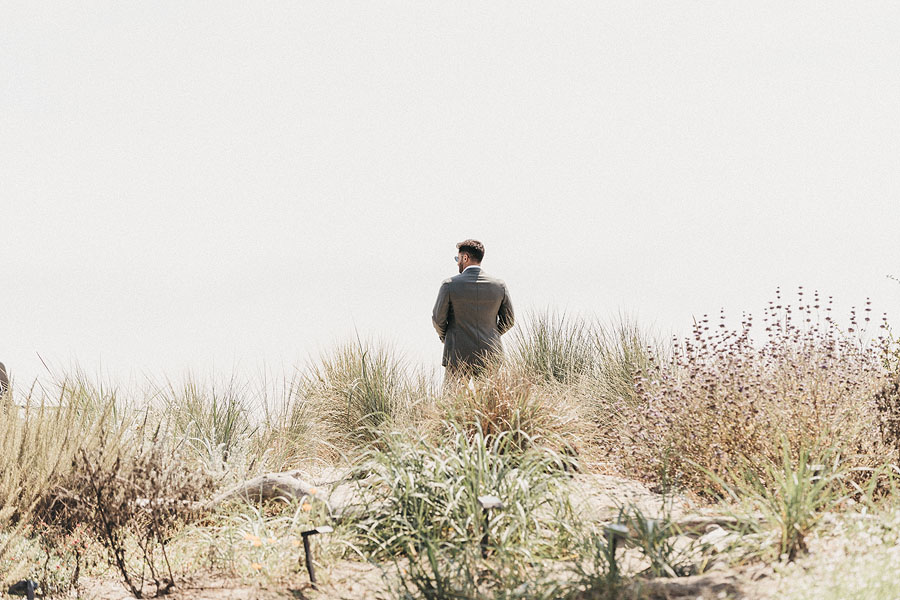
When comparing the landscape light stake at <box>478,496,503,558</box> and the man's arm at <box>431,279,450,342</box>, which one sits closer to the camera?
the landscape light stake at <box>478,496,503,558</box>

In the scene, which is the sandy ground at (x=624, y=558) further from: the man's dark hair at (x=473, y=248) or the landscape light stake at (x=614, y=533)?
the man's dark hair at (x=473, y=248)

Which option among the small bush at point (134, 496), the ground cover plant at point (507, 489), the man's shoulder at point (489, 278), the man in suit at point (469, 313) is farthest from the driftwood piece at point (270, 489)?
the man's shoulder at point (489, 278)

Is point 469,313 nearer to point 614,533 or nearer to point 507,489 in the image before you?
point 507,489

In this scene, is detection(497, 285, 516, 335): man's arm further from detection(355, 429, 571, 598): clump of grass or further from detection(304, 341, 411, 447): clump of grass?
detection(355, 429, 571, 598): clump of grass

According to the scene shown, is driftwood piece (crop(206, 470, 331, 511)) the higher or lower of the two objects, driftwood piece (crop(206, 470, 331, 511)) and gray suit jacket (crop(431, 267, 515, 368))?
the lower

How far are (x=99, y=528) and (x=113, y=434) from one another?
3.86 ft

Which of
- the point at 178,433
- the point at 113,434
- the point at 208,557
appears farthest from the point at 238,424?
the point at 208,557

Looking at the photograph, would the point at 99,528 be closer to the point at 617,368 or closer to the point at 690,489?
the point at 690,489

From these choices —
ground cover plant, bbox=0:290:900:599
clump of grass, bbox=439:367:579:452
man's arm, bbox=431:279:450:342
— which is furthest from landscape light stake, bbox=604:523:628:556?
man's arm, bbox=431:279:450:342

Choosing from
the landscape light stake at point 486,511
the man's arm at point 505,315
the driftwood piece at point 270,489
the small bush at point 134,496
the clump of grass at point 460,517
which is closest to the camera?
the landscape light stake at point 486,511

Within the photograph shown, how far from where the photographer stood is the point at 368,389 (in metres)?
7.68

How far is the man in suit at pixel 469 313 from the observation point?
7270mm

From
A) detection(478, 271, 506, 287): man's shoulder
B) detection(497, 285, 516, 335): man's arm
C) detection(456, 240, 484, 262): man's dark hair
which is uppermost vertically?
detection(456, 240, 484, 262): man's dark hair

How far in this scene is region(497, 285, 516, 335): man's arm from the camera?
24.8ft
